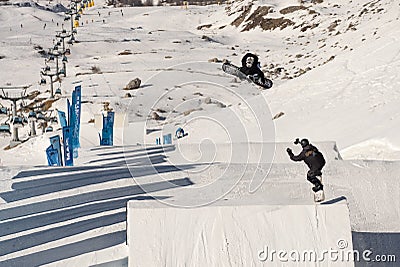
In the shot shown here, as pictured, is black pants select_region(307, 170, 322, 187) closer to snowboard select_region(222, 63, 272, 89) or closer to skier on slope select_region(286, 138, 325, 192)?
skier on slope select_region(286, 138, 325, 192)

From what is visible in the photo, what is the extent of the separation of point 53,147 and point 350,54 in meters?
15.2

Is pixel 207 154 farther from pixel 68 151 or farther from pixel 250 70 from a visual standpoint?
pixel 68 151

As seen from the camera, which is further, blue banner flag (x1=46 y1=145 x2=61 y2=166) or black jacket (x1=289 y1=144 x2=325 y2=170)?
blue banner flag (x1=46 y1=145 x2=61 y2=166)

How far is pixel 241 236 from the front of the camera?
242 inches

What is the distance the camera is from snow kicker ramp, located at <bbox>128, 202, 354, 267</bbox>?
5.96 metres

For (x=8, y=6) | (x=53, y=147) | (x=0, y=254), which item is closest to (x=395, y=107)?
(x=53, y=147)

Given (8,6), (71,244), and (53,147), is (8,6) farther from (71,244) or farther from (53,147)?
(71,244)

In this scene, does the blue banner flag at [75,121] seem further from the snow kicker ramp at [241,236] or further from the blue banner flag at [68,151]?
the snow kicker ramp at [241,236]

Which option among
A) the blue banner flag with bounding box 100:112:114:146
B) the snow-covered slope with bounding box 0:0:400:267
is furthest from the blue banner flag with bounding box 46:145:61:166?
the blue banner flag with bounding box 100:112:114:146

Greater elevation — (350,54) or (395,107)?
(350,54)

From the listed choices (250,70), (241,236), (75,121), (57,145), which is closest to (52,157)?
(57,145)

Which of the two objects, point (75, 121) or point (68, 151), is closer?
point (68, 151)

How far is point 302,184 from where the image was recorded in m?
7.92

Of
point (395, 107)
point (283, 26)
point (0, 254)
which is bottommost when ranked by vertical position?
point (0, 254)
